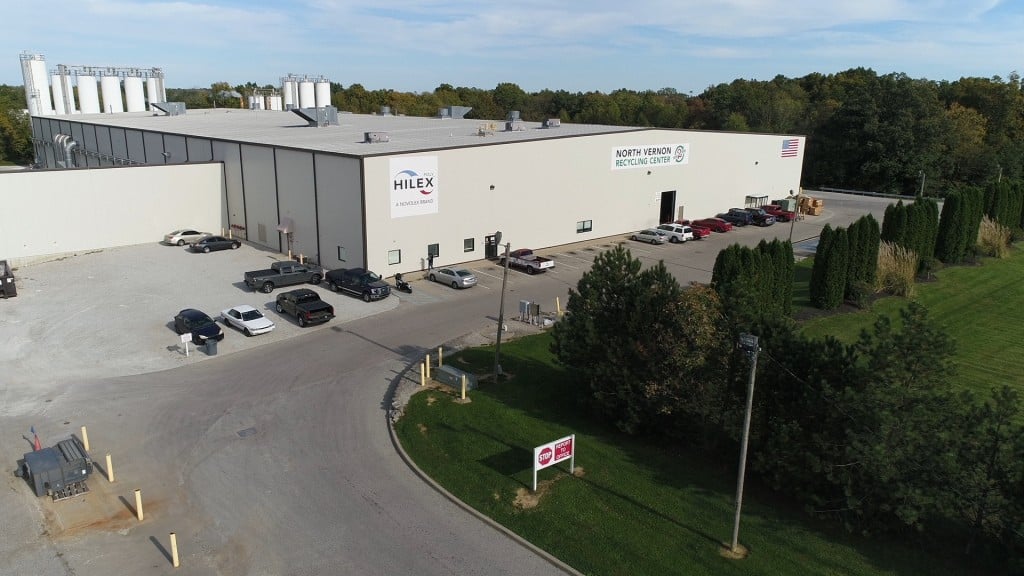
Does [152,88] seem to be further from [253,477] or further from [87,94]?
[253,477]

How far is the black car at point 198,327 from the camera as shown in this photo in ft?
87.9

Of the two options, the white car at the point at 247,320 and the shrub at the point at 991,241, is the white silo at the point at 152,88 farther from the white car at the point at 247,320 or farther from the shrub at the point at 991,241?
the shrub at the point at 991,241

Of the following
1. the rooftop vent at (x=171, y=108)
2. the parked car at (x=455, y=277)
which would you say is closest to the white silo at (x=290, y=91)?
the rooftop vent at (x=171, y=108)

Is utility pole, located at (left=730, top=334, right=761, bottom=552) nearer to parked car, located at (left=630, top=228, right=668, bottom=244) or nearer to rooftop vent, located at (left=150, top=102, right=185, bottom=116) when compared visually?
parked car, located at (left=630, top=228, right=668, bottom=244)

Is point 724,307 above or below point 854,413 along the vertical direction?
above

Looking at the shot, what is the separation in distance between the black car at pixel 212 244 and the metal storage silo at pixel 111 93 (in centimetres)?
5166

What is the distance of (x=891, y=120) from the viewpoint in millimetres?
71625

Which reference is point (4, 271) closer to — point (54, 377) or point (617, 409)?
point (54, 377)

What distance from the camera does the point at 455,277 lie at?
115 ft

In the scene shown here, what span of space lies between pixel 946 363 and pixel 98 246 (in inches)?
1697

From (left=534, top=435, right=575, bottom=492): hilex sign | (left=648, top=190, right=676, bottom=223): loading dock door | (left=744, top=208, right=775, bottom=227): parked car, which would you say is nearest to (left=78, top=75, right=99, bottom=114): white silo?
(left=648, top=190, right=676, bottom=223): loading dock door

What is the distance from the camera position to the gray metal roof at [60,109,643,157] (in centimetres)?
3997

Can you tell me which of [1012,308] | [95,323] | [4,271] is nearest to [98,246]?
[4,271]

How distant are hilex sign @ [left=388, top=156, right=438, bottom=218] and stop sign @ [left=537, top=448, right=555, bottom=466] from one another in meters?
21.4
